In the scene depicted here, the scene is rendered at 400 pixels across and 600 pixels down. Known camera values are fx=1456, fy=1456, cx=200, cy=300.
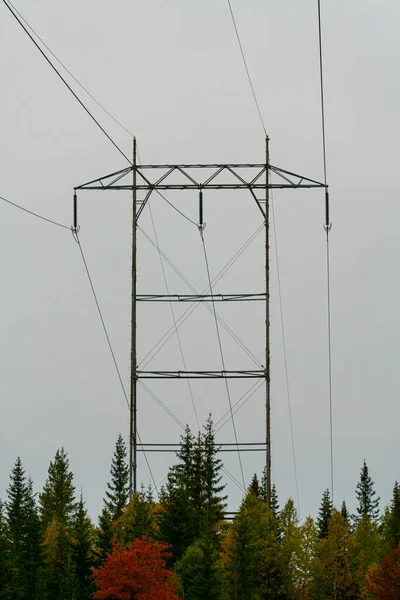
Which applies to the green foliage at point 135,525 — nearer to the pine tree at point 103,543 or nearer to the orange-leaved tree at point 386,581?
the pine tree at point 103,543

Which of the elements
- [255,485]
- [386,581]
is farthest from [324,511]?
[386,581]

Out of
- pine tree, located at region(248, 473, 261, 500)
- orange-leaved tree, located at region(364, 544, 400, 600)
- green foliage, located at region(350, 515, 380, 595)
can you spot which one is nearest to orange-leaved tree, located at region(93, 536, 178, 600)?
orange-leaved tree, located at region(364, 544, 400, 600)

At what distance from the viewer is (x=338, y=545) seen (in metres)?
A: 124

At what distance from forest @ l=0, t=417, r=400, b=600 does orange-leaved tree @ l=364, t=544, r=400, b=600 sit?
0.30 feet

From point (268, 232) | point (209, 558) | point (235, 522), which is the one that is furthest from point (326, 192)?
point (235, 522)

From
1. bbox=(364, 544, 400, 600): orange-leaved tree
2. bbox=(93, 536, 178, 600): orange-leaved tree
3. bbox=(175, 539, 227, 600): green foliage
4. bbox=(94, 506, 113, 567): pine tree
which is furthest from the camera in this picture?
bbox=(364, 544, 400, 600): orange-leaved tree

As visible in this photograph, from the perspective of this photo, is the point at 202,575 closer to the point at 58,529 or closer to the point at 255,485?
the point at 58,529

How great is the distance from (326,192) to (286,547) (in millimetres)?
46886

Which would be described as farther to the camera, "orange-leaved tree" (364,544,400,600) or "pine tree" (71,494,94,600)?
"orange-leaved tree" (364,544,400,600)

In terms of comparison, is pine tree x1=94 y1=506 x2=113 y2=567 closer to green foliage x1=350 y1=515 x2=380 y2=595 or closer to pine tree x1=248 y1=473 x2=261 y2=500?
green foliage x1=350 y1=515 x2=380 y2=595

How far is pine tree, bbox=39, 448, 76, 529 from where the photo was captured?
167m

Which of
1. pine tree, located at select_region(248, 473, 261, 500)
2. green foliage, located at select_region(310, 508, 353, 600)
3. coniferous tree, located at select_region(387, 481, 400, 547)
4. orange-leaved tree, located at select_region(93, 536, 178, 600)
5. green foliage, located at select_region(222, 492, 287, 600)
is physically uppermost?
pine tree, located at select_region(248, 473, 261, 500)

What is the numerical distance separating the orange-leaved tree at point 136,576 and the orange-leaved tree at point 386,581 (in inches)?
1274

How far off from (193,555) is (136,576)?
18.3 ft
